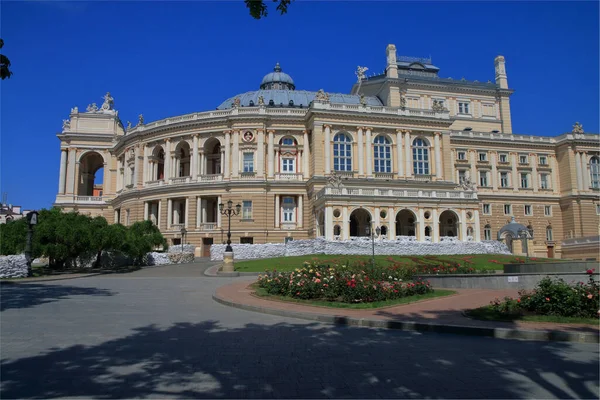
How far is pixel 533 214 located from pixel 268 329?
68.2m

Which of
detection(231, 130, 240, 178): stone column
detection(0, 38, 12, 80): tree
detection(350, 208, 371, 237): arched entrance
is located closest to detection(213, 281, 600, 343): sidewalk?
detection(0, 38, 12, 80): tree

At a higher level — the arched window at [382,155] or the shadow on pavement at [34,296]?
the arched window at [382,155]

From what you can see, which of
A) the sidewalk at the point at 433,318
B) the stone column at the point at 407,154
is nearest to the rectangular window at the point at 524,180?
the stone column at the point at 407,154

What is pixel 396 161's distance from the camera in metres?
58.5

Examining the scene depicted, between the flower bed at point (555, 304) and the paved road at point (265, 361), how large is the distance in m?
2.70

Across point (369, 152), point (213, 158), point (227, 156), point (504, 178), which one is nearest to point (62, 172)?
point (213, 158)

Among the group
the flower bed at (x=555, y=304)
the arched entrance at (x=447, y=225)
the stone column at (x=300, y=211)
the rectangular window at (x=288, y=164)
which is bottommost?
the flower bed at (x=555, y=304)

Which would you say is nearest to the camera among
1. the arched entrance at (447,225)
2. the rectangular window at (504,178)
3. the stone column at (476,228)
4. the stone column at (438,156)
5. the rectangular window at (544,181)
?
the stone column at (476,228)

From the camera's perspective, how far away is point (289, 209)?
5853 centimetres

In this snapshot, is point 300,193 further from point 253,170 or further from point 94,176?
point 94,176

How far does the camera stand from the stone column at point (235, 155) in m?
58.0

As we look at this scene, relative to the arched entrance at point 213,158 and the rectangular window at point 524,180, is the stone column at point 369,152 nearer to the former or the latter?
the arched entrance at point 213,158

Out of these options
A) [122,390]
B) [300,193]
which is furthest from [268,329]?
[300,193]

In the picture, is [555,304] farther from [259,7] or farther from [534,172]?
[534,172]
